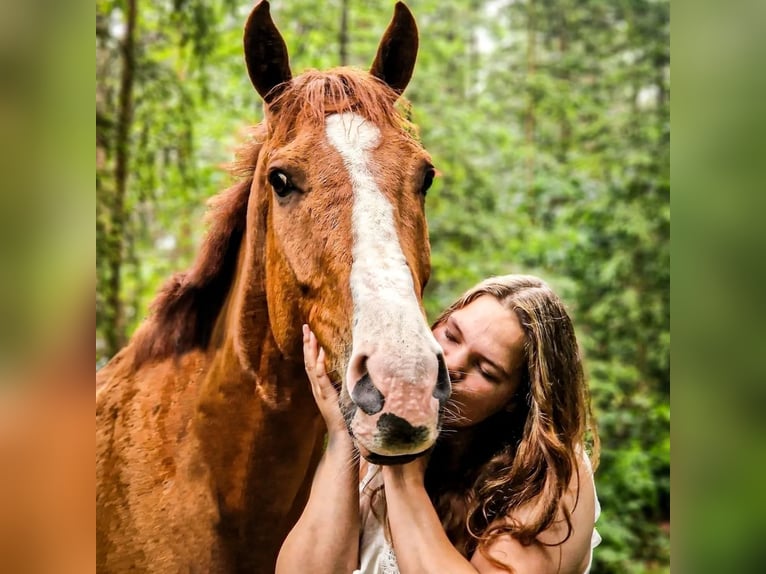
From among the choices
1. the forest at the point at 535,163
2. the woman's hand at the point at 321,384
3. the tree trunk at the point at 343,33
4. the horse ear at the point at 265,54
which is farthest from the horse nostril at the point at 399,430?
the tree trunk at the point at 343,33

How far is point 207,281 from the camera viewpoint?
5.00 feet

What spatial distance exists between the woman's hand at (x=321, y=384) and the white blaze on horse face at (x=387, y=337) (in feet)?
0.50

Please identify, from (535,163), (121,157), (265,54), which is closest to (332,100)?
(265,54)

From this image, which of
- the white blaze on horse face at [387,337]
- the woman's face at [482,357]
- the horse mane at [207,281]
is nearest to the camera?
the white blaze on horse face at [387,337]

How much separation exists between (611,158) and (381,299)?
3490 millimetres

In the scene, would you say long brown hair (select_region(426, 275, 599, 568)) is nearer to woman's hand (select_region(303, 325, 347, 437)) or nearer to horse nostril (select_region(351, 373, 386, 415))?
woman's hand (select_region(303, 325, 347, 437))

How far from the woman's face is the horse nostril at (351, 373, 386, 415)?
31 centimetres

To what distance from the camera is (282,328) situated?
1.33 meters

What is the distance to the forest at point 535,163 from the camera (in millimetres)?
3238

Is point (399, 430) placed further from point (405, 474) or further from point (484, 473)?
point (484, 473)

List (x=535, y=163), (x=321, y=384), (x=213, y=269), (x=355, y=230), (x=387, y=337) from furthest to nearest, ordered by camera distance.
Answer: (x=535, y=163), (x=213, y=269), (x=321, y=384), (x=355, y=230), (x=387, y=337)

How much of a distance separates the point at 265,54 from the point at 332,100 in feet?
0.65

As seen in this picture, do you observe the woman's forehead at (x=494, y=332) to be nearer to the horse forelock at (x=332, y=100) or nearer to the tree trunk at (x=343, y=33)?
the horse forelock at (x=332, y=100)
